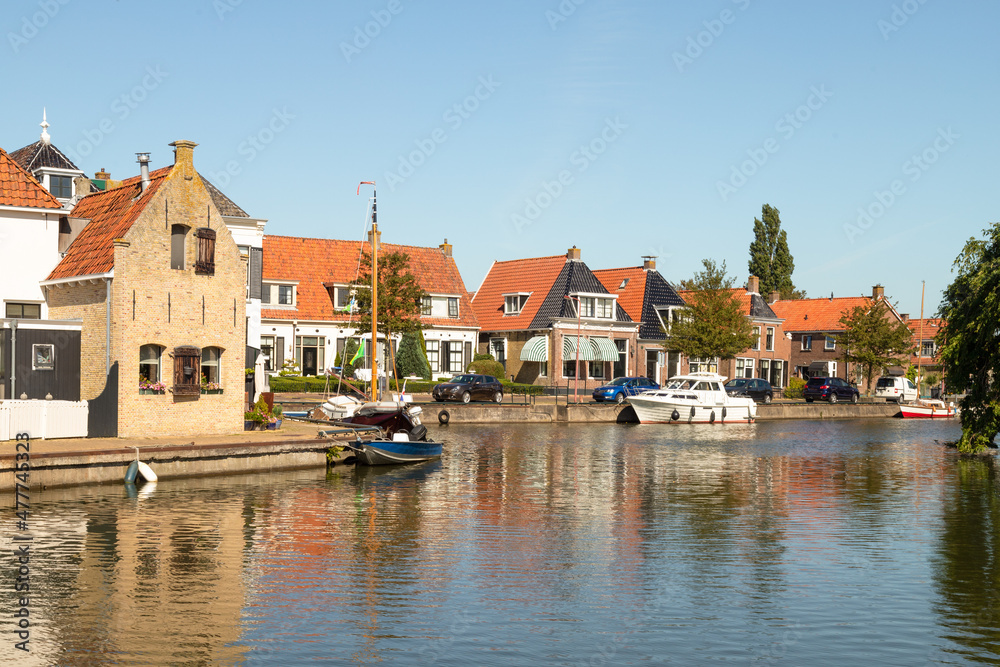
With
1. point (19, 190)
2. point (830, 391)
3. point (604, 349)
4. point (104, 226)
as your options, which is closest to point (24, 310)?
point (104, 226)

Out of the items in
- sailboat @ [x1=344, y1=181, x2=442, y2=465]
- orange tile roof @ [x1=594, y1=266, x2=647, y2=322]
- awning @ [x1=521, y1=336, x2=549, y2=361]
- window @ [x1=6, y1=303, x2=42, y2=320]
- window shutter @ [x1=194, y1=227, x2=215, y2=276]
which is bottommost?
sailboat @ [x1=344, y1=181, x2=442, y2=465]

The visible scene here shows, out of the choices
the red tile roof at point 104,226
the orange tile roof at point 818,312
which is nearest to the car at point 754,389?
the orange tile roof at point 818,312

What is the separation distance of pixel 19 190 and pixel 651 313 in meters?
51.2

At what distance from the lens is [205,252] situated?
103 ft

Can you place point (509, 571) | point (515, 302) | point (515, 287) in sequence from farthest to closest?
point (515, 287) < point (515, 302) < point (509, 571)

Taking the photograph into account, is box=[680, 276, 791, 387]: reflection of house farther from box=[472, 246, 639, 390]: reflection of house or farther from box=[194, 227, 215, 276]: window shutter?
box=[194, 227, 215, 276]: window shutter

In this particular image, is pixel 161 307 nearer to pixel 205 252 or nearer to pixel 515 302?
pixel 205 252

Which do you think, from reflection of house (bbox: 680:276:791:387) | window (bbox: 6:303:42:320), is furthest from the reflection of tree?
reflection of house (bbox: 680:276:791:387)

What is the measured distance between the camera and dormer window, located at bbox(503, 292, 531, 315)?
7306 centimetres

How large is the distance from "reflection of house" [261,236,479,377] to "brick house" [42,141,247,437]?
80.4ft

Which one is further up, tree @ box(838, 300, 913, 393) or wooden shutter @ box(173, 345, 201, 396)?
tree @ box(838, 300, 913, 393)

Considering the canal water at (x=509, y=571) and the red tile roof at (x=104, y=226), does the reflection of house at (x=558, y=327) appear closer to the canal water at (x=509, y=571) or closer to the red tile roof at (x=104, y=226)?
the red tile roof at (x=104, y=226)

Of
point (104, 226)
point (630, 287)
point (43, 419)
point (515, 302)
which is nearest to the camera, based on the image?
point (43, 419)

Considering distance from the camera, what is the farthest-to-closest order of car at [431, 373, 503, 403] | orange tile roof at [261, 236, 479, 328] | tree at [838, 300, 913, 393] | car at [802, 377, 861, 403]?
tree at [838, 300, 913, 393] < car at [802, 377, 861, 403] < orange tile roof at [261, 236, 479, 328] < car at [431, 373, 503, 403]
